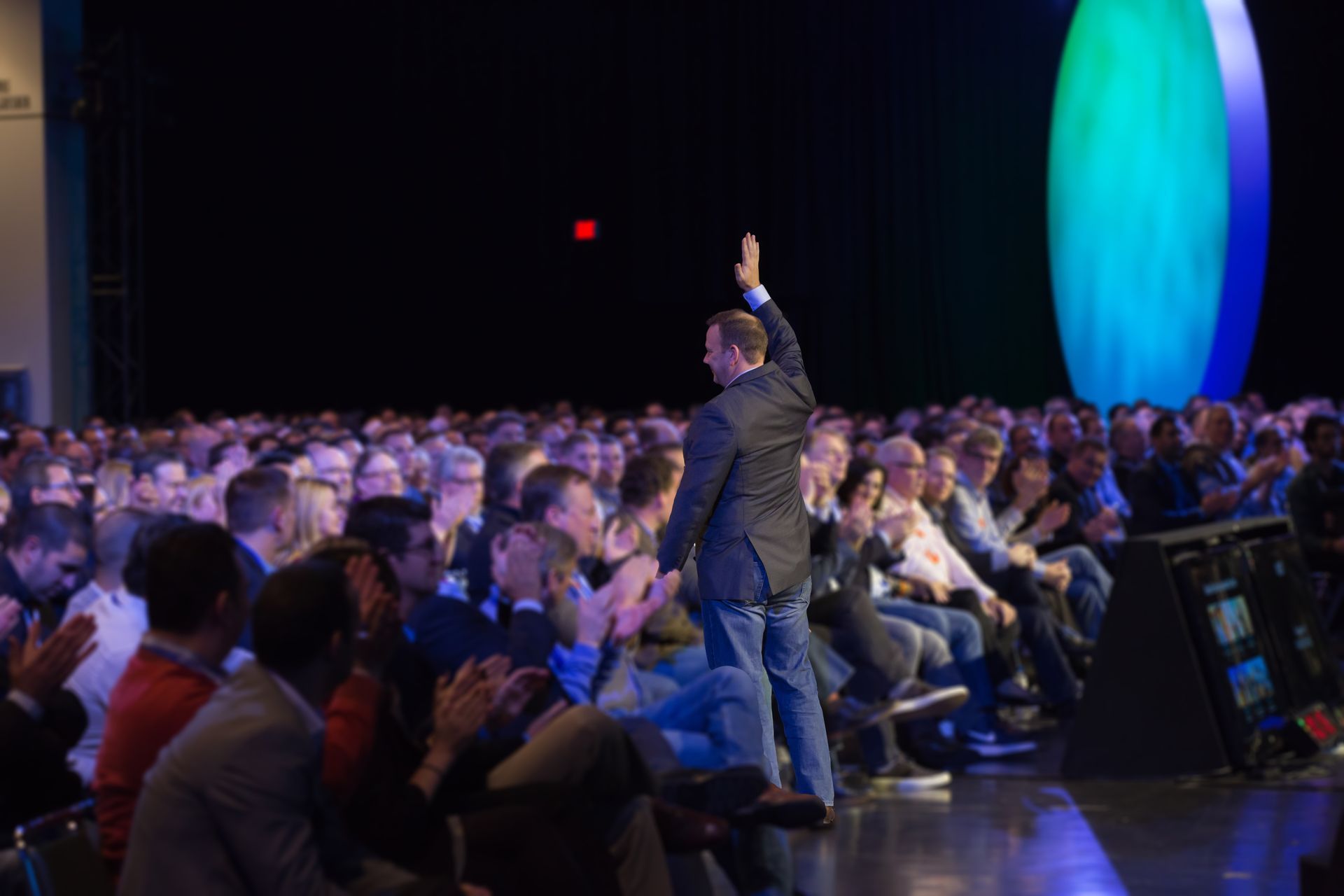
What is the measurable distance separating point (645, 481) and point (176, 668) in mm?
2474

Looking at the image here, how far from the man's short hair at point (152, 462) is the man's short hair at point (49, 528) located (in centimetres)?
270

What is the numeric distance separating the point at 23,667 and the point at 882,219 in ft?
11.6

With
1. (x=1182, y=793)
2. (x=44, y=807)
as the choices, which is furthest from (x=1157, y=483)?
(x=44, y=807)

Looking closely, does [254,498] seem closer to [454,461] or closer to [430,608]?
[430,608]

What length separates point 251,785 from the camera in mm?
3350

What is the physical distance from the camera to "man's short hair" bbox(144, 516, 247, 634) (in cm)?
406

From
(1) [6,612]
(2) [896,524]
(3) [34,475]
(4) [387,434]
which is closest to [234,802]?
(2) [896,524]

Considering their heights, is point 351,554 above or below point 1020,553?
above

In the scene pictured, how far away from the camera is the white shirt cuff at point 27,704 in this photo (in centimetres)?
448

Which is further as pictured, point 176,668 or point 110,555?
point 110,555

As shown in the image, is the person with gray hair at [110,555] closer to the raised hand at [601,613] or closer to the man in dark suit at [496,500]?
the man in dark suit at [496,500]

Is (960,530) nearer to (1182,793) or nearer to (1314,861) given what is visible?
(1182,793)

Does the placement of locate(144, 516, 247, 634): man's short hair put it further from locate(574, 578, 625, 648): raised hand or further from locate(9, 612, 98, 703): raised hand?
locate(574, 578, 625, 648): raised hand

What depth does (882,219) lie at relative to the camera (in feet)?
4.54
